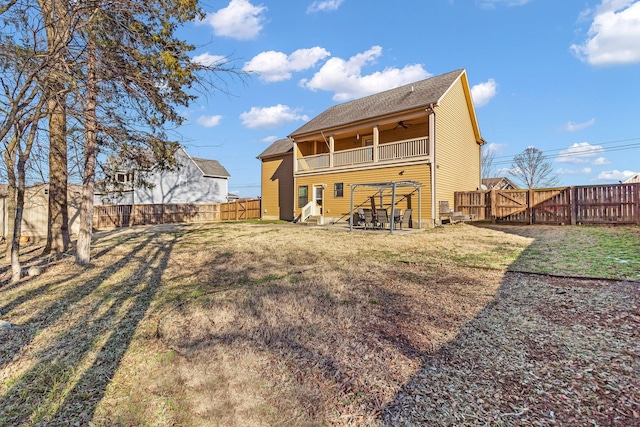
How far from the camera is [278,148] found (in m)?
23.9

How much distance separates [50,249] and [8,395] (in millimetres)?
7500

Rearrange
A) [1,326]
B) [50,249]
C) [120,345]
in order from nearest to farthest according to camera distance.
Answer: [120,345]
[1,326]
[50,249]

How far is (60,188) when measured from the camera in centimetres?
836

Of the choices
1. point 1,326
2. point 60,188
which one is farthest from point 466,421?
point 60,188

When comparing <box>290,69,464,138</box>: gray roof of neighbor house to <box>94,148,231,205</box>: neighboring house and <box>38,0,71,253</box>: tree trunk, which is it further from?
<box>94,148,231,205</box>: neighboring house

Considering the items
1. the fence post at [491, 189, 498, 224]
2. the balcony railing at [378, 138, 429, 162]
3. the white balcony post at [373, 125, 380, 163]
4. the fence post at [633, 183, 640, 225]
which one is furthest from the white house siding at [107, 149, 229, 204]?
the fence post at [633, 183, 640, 225]

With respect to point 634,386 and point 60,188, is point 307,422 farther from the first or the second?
point 60,188

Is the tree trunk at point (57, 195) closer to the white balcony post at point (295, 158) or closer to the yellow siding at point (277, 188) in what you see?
the white balcony post at point (295, 158)

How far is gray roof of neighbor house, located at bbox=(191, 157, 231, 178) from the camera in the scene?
30953mm

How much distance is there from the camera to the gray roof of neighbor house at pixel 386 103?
15.1 metres

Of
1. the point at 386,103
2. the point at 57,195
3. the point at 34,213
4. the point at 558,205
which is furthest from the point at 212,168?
the point at 558,205

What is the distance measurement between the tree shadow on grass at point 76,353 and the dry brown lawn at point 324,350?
2cm

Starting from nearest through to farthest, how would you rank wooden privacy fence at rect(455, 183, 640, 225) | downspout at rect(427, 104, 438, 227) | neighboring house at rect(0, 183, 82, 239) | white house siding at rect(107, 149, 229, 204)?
wooden privacy fence at rect(455, 183, 640, 225) → neighboring house at rect(0, 183, 82, 239) → downspout at rect(427, 104, 438, 227) → white house siding at rect(107, 149, 229, 204)

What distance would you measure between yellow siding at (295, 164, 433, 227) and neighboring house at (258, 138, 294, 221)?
219 centimetres
